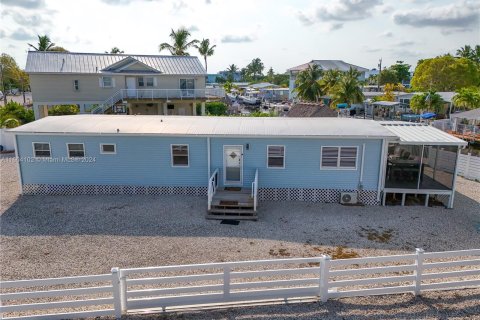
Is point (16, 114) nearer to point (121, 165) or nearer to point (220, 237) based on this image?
point (121, 165)

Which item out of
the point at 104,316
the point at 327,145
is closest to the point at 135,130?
the point at 327,145

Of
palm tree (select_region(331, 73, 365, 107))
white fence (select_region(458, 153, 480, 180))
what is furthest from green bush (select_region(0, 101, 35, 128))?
palm tree (select_region(331, 73, 365, 107))

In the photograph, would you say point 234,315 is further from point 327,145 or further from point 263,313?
point 327,145

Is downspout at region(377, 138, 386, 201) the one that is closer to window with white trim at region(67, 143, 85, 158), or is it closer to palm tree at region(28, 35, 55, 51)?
window with white trim at region(67, 143, 85, 158)

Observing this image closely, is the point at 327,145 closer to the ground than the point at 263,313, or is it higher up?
higher up

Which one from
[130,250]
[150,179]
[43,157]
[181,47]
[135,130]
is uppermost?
[181,47]
